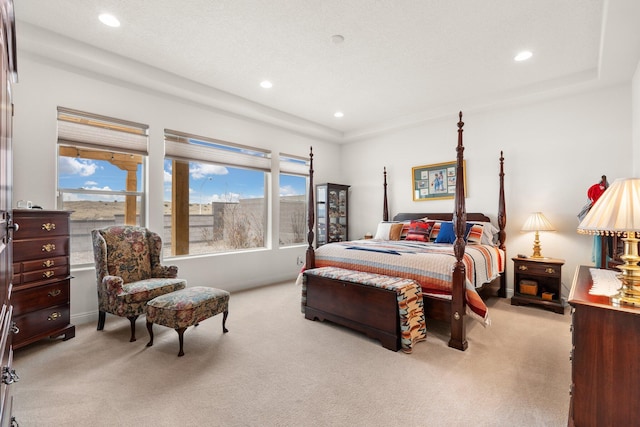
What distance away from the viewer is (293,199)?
559 cm

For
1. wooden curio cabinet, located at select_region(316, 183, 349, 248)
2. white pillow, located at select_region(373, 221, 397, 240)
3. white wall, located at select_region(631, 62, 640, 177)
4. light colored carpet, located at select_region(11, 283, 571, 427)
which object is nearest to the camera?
light colored carpet, located at select_region(11, 283, 571, 427)

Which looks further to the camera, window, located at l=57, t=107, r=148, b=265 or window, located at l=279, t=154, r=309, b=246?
window, located at l=279, t=154, r=309, b=246

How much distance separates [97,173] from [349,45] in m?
3.07

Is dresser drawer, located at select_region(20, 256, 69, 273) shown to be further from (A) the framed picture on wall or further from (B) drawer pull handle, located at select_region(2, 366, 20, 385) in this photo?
(A) the framed picture on wall

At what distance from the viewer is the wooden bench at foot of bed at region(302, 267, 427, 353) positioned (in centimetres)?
255

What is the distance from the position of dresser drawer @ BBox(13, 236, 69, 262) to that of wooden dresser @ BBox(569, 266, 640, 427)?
3.70 m

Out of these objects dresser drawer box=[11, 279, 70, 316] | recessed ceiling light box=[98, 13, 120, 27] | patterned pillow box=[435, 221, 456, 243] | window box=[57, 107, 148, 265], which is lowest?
dresser drawer box=[11, 279, 70, 316]

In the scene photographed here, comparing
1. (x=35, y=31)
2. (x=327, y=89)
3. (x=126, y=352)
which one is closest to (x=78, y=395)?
(x=126, y=352)

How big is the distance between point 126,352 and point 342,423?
1907 millimetres

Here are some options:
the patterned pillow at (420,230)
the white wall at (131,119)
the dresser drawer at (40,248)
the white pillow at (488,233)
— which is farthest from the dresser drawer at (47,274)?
the white pillow at (488,233)

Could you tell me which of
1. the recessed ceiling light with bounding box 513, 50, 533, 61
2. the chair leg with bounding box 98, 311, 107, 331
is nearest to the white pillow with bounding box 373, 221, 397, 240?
the recessed ceiling light with bounding box 513, 50, 533, 61

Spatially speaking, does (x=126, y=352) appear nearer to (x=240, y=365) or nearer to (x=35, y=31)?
(x=240, y=365)

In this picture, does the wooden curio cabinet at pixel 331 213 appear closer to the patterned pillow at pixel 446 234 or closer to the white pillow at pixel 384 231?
the white pillow at pixel 384 231

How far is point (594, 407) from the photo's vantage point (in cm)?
136
